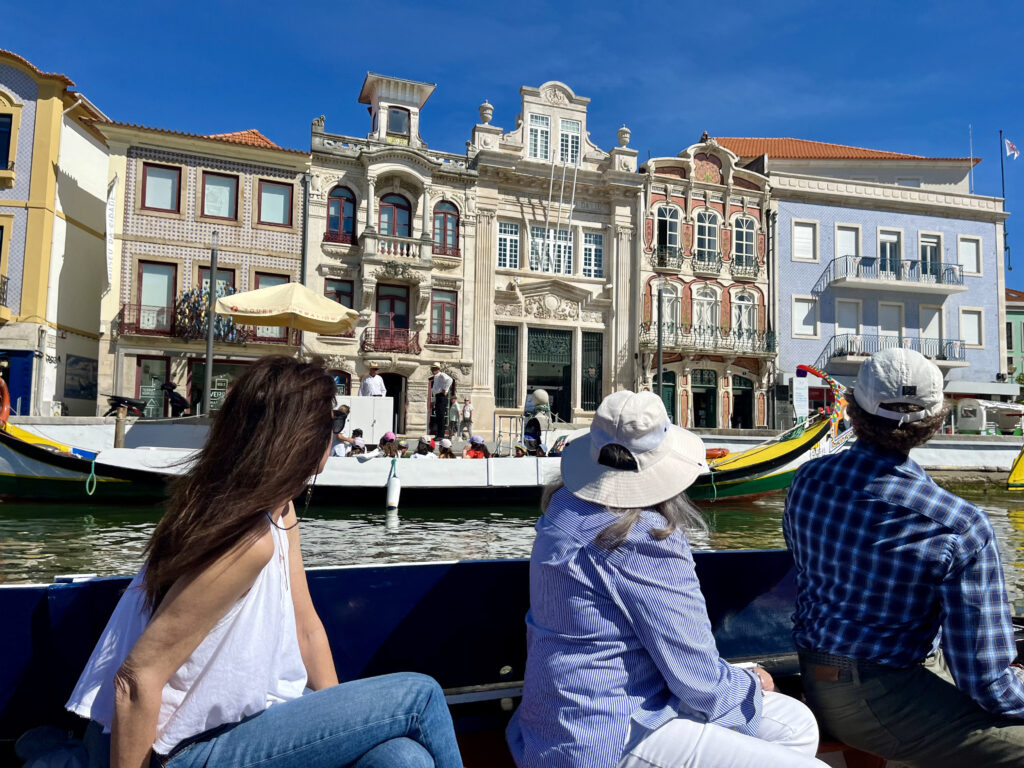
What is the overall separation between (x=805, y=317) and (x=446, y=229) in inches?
530

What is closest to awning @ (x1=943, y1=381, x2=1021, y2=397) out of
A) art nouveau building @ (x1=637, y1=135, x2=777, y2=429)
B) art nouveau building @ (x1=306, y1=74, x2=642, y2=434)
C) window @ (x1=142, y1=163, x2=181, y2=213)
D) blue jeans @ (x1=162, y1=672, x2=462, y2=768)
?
art nouveau building @ (x1=637, y1=135, x2=777, y2=429)

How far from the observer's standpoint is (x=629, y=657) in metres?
1.76

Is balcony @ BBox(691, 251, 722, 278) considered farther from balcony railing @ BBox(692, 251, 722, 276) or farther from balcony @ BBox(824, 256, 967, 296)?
balcony @ BBox(824, 256, 967, 296)

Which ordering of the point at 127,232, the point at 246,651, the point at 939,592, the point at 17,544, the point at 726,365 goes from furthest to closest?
1. the point at 726,365
2. the point at 127,232
3. the point at 17,544
4. the point at 939,592
5. the point at 246,651

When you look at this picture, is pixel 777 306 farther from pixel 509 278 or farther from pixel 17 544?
pixel 17 544

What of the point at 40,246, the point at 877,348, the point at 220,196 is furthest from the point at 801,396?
the point at 40,246

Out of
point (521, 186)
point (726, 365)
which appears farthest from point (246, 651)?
point (726, 365)

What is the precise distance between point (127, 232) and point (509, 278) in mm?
11018

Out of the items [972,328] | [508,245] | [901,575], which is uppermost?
[508,245]

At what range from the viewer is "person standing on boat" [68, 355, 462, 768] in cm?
147

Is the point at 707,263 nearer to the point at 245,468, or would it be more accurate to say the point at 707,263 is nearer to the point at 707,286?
the point at 707,286

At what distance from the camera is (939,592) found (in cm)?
193

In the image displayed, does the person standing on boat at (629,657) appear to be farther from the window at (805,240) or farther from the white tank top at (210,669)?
the window at (805,240)

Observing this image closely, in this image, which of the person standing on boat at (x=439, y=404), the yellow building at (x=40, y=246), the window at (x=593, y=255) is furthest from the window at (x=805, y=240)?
the yellow building at (x=40, y=246)
